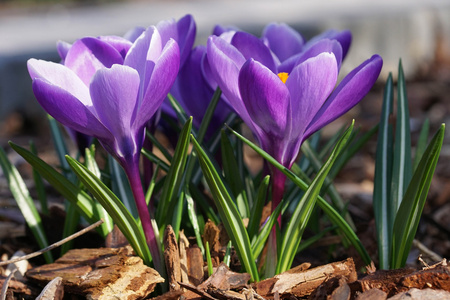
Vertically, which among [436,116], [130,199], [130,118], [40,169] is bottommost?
[436,116]

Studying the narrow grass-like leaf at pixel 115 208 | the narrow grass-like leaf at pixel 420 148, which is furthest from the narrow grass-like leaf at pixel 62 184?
the narrow grass-like leaf at pixel 420 148

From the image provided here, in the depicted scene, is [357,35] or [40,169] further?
[357,35]

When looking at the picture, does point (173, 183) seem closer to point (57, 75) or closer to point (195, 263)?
point (195, 263)

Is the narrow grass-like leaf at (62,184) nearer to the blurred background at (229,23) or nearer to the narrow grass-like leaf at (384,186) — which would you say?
the narrow grass-like leaf at (384,186)

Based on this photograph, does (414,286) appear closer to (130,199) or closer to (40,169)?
(130,199)

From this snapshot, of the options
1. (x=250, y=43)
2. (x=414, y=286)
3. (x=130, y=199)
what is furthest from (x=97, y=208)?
(x=414, y=286)

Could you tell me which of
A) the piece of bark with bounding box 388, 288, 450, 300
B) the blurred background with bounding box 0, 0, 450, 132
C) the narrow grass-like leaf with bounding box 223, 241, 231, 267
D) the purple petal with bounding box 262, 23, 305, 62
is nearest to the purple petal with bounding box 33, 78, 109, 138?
the narrow grass-like leaf with bounding box 223, 241, 231, 267
